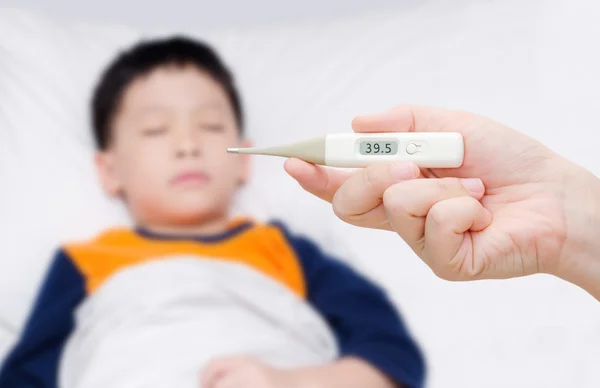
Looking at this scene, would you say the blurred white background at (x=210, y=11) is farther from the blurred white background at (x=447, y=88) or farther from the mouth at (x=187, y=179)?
the mouth at (x=187, y=179)

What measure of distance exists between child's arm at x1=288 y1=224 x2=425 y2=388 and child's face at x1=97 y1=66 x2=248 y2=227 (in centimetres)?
20

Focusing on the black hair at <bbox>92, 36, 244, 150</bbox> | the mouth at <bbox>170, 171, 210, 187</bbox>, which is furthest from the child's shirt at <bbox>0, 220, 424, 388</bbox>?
the black hair at <bbox>92, 36, 244, 150</bbox>

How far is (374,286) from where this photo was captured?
1.29 metres

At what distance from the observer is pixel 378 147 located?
757 millimetres

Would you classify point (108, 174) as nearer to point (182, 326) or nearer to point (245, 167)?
point (245, 167)

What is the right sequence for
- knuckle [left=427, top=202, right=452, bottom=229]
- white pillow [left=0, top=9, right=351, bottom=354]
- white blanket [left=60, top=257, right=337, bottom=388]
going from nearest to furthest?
knuckle [left=427, top=202, right=452, bottom=229], white blanket [left=60, top=257, right=337, bottom=388], white pillow [left=0, top=9, right=351, bottom=354]

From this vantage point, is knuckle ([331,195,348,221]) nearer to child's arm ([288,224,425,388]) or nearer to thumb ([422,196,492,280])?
thumb ([422,196,492,280])

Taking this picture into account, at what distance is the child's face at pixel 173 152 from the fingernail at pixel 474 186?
688 mm

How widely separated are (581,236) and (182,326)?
66cm

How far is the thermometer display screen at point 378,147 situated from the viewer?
75cm

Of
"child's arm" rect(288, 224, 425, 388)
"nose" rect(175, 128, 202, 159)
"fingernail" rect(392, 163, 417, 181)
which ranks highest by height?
"fingernail" rect(392, 163, 417, 181)

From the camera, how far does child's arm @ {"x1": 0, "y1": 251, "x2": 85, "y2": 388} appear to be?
119 centimetres

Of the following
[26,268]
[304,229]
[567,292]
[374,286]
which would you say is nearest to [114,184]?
[26,268]

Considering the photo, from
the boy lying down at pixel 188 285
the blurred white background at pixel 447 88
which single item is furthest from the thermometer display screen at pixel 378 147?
the blurred white background at pixel 447 88
